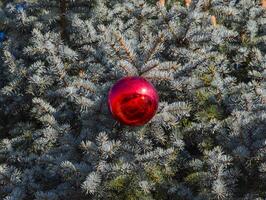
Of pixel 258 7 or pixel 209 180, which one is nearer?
pixel 209 180

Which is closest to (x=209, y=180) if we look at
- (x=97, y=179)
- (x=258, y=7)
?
(x=97, y=179)

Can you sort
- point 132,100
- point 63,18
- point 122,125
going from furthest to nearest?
point 63,18, point 122,125, point 132,100

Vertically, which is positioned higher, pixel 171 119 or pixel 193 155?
pixel 171 119

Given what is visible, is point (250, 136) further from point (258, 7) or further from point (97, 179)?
point (258, 7)

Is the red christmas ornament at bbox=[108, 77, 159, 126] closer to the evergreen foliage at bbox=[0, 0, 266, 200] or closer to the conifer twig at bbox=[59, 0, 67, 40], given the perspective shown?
the evergreen foliage at bbox=[0, 0, 266, 200]

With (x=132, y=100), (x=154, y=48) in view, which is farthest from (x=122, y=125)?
(x=154, y=48)

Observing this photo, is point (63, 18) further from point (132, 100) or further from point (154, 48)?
point (132, 100)
